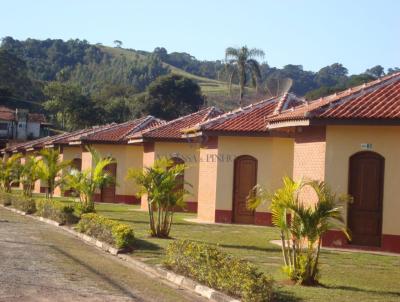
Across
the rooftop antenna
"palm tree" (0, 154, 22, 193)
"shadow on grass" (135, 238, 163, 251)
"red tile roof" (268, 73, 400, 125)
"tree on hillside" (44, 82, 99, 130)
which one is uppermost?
"tree on hillside" (44, 82, 99, 130)

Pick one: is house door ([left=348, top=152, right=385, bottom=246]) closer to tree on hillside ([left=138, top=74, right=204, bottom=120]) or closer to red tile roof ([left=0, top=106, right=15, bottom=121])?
tree on hillside ([left=138, top=74, right=204, bottom=120])

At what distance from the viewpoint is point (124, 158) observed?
39000mm

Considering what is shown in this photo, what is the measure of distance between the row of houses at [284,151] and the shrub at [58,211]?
10.7 ft

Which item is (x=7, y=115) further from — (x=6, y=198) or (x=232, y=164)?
(x=232, y=164)

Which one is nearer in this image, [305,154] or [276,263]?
[276,263]

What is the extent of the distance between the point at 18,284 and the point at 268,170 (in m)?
15.6

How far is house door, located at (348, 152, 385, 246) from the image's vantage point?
1844 centimetres

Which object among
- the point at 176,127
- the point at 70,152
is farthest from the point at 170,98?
the point at 176,127

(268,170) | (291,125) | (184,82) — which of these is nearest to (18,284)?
(291,125)

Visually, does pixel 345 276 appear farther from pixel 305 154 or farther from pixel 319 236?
pixel 305 154

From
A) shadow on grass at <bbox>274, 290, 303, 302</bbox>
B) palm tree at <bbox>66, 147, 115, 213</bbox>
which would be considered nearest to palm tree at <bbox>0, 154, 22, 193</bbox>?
palm tree at <bbox>66, 147, 115, 213</bbox>

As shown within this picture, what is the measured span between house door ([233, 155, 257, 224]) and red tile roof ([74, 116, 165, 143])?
12.4 m

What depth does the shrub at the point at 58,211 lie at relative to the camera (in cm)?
2434

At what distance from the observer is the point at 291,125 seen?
19.1 meters
